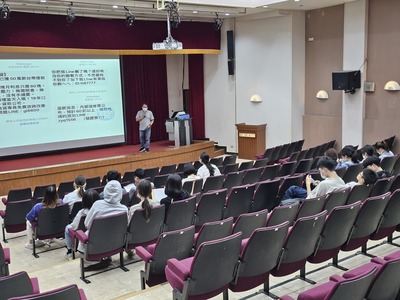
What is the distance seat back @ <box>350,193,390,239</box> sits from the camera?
13.0ft

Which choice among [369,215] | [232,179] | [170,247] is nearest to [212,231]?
[170,247]

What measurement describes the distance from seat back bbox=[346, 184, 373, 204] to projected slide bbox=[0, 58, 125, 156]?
842 cm

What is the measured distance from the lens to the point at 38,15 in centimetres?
964

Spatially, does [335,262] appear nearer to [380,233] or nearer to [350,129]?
[380,233]

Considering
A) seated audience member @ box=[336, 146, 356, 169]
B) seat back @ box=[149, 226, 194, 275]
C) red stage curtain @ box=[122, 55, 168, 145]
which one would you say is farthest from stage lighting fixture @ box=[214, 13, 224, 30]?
seat back @ box=[149, 226, 194, 275]

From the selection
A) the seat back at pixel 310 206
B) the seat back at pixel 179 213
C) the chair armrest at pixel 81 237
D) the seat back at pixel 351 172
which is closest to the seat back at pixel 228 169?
the seat back at pixel 351 172

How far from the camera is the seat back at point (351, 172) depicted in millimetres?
6130

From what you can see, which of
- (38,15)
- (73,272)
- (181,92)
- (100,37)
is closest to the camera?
(73,272)

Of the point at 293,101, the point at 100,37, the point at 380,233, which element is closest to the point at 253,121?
the point at 293,101

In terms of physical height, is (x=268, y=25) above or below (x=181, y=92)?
above

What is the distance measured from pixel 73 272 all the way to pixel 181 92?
1081cm

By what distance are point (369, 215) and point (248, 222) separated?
114 centimetres

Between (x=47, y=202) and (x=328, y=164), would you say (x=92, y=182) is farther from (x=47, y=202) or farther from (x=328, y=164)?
(x=328, y=164)

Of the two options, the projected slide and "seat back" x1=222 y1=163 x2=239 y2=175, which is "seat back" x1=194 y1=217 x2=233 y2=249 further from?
the projected slide
